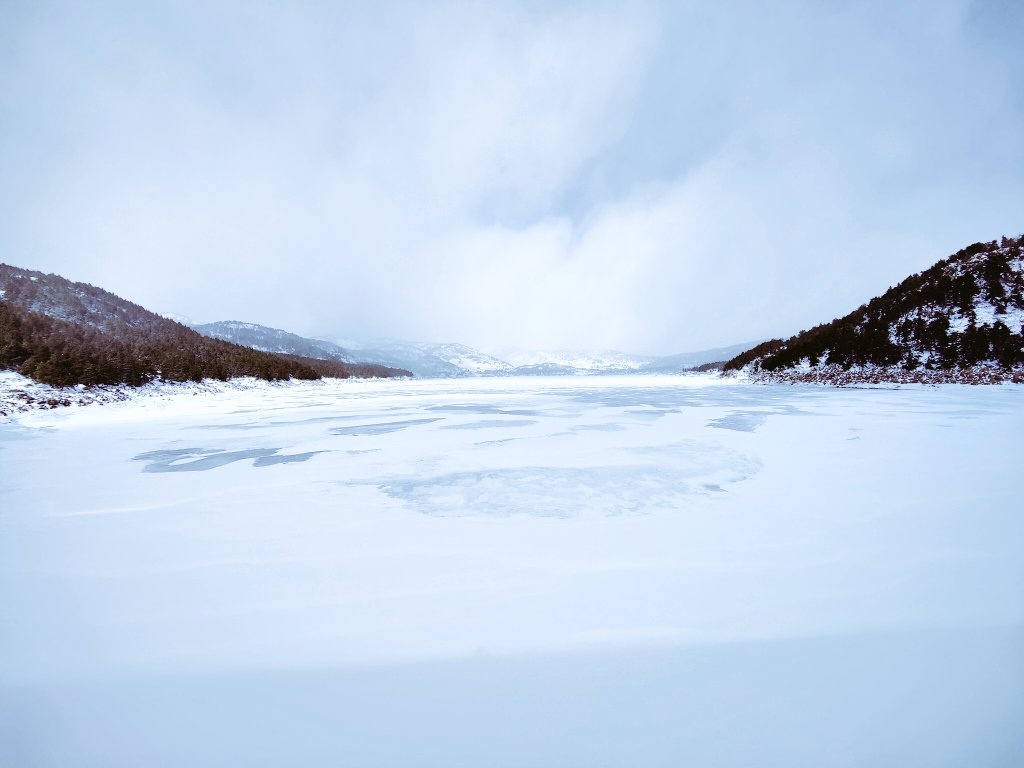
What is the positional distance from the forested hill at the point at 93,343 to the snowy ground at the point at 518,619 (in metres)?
14.4

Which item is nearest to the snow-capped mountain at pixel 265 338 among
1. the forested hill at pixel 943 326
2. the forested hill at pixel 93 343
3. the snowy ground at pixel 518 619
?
the forested hill at pixel 93 343

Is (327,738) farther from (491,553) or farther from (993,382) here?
(993,382)

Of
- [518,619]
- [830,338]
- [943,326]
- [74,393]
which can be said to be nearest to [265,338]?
[74,393]

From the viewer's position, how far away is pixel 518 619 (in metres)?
2.16

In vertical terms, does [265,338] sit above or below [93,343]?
above

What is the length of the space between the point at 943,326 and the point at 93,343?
37.4 meters

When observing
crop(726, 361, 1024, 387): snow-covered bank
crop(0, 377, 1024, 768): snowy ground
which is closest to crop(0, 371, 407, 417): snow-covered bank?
crop(0, 377, 1024, 768): snowy ground

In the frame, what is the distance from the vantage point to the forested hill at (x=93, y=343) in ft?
47.9

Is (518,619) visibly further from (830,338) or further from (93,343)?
(830,338)

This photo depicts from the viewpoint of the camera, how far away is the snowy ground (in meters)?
1.55

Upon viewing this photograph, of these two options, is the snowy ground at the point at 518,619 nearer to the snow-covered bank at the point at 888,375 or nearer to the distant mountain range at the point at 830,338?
the distant mountain range at the point at 830,338

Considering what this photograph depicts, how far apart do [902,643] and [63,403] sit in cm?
1753

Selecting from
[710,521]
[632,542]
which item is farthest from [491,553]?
[710,521]

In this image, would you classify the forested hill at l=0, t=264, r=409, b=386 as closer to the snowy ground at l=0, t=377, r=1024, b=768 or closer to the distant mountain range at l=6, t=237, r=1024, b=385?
the distant mountain range at l=6, t=237, r=1024, b=385
